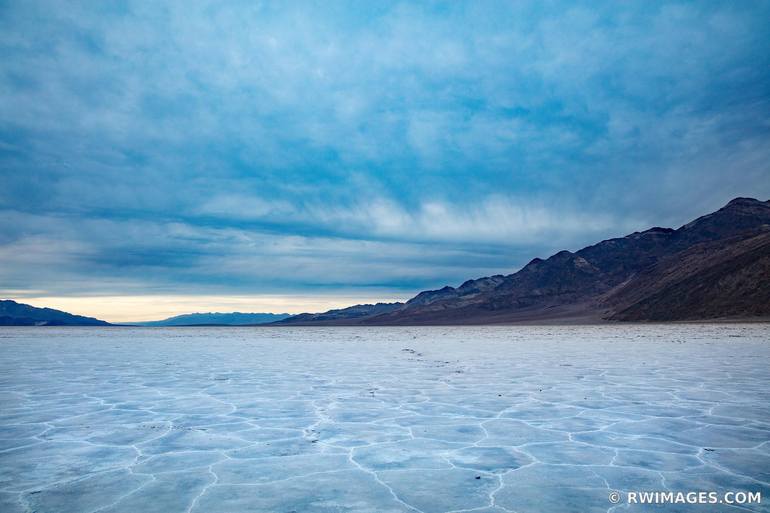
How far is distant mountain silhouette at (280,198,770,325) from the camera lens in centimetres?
4775

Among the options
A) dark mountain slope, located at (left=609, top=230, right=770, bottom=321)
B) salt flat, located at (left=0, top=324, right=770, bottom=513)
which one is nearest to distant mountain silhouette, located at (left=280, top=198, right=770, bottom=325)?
dark mountain slope, located at (left=609, top=230, right=770, bottom=321)

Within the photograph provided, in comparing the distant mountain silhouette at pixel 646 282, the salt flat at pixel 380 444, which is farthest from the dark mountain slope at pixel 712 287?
the salt flat at pixel 380 444

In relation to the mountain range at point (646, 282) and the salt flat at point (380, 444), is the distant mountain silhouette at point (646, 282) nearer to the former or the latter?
the mountain range at point (646, 282)

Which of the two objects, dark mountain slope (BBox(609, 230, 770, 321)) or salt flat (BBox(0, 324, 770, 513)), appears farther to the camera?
dark mountain slope (BBox(609, 230, 770, 321))

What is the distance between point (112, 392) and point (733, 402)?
8447mm

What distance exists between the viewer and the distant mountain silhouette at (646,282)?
157 feet

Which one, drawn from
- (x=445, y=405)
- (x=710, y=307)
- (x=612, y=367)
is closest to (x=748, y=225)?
(x=710, y=307)

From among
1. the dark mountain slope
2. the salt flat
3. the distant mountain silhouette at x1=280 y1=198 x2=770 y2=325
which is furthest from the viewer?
the distant mountain silhouette at x1=280 y1=198 x2=770 y2=325

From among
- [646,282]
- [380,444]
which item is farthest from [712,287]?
[380,444]

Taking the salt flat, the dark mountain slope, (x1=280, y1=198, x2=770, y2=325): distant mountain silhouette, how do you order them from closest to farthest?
the salt flat, the dark mountain slope, (x1=280, y1=198, x2=770, y2=325): distant mountain silhouette

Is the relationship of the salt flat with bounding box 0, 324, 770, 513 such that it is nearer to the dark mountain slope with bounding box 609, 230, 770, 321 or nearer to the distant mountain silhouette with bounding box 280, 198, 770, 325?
the dark mountain slope with bounding box 609, 230, 770, 321

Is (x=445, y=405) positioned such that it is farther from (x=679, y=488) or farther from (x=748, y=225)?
(x=748, y=225)

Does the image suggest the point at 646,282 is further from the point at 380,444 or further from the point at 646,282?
the point at 380,444

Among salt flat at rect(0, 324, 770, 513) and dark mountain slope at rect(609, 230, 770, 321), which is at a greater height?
dark mountain slope at rect(609, 230, 770, 321)
